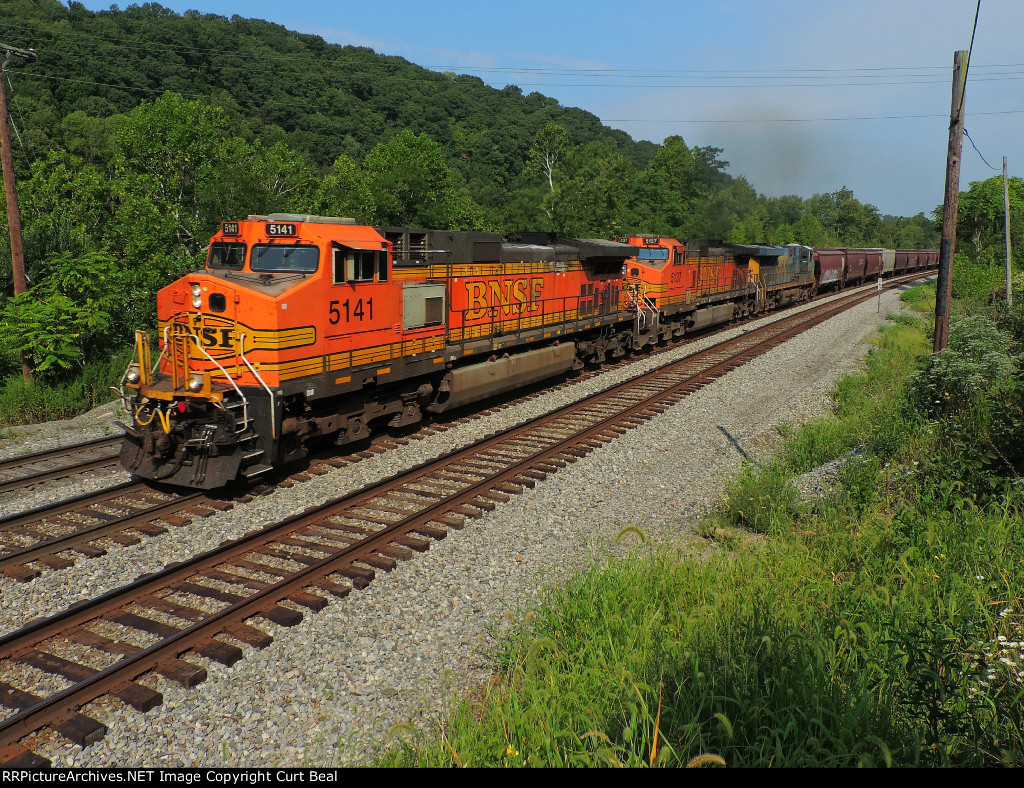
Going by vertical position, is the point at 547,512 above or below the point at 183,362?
below

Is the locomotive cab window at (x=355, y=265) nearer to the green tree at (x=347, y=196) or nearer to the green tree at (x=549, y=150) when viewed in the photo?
the green tree at (x=347, y=196)

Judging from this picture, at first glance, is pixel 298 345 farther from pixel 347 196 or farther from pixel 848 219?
pixel 848 219

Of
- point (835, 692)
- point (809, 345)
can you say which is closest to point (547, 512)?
point (835, 692)

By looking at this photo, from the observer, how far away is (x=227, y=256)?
386 inches

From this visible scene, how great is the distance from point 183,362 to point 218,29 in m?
103

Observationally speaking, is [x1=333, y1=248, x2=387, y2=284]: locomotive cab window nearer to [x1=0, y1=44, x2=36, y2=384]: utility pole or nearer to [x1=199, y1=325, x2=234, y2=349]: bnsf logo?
[x1=199, y1=325, x2=234, y2=349]: bnsf logo

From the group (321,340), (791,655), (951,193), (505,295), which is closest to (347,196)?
(505,295)

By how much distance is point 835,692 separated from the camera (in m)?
3.87

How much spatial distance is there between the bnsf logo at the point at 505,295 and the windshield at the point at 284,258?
13.1ft

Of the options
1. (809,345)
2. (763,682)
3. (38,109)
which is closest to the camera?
(763,682)

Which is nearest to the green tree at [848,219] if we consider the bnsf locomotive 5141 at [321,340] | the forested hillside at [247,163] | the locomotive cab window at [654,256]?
the forested hillside at [247,163]

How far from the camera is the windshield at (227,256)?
9.68 metres

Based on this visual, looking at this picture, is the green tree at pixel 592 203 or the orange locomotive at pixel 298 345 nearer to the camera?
the orange locomotive at pixel 298 345
